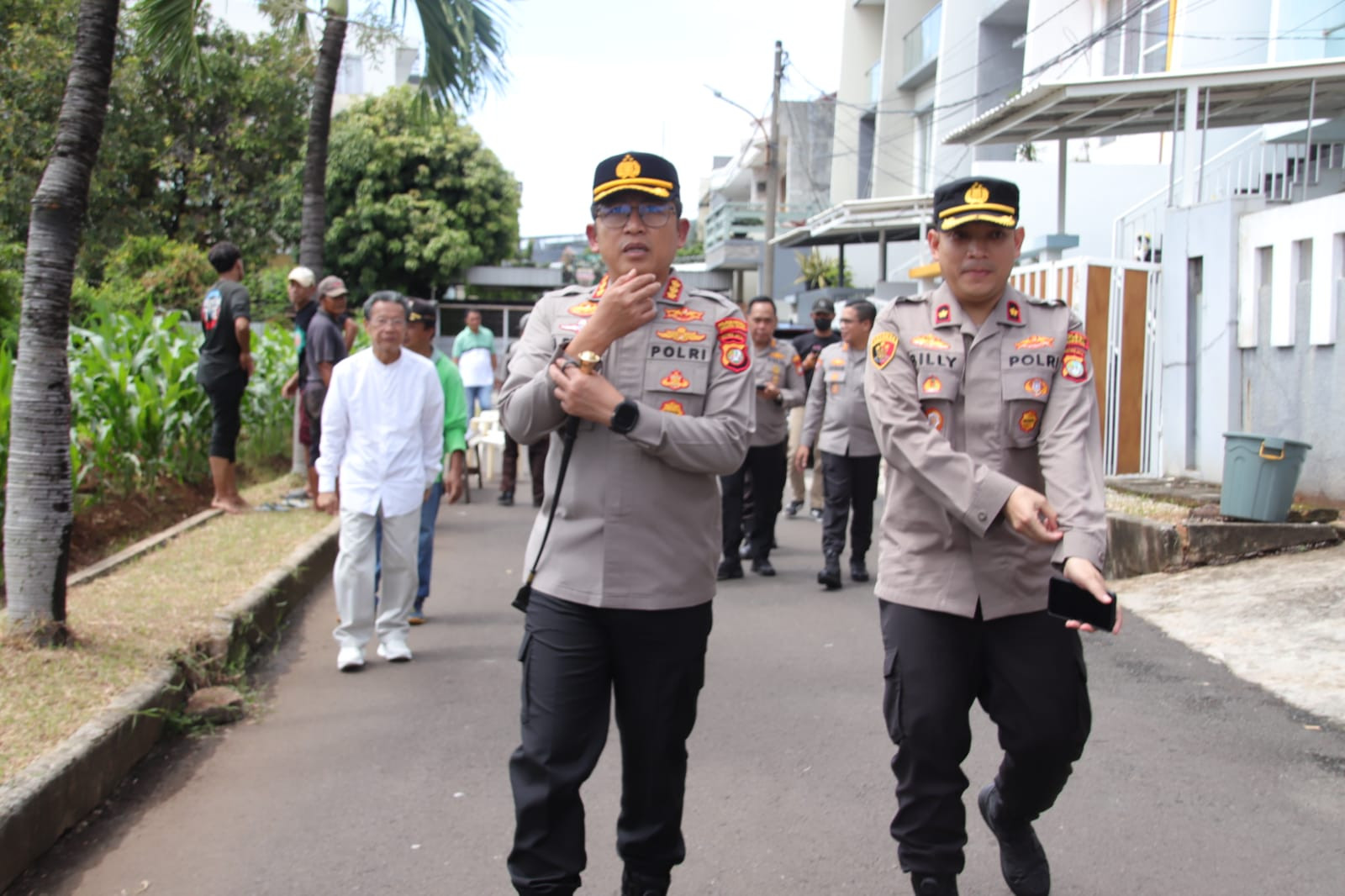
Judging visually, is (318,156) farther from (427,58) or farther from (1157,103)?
(1157,103)

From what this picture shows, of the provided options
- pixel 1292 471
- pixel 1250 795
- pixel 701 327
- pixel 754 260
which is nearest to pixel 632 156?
pixel 701 327

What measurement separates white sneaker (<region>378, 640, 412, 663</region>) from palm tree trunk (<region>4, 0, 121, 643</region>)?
5.43ft

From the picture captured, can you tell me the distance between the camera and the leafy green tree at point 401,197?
33656mm

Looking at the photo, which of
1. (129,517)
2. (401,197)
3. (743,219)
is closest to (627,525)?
(129,517)

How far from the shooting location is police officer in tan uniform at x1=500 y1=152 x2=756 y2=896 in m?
3.16

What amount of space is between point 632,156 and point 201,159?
1168 inches

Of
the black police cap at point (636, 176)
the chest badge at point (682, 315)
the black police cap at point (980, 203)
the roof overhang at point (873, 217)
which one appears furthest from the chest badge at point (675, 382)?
the roof overhang at point (873, 217)

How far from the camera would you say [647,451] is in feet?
10.4

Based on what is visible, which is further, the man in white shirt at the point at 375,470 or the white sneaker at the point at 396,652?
the white sneaker at the point at 396,652

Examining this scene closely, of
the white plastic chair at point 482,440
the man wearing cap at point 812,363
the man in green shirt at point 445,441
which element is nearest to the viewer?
the man in green shirt at point 445,441

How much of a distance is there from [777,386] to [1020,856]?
6.00 meters

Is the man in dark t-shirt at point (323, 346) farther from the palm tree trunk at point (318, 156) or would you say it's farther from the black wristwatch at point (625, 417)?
the black wristwatch at point (625, 417)

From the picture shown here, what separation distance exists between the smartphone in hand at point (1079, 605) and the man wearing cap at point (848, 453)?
560cm

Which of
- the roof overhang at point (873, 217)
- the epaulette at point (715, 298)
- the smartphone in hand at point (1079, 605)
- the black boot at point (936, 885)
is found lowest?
the black boot at point (936, 885)
